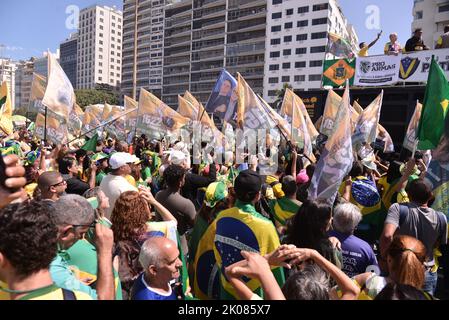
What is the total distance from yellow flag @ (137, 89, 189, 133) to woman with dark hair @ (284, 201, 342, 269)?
25.0ft

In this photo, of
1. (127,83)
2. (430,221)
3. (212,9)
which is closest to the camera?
(430,221)

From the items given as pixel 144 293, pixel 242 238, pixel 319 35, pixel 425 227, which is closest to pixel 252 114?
pixel 425 227

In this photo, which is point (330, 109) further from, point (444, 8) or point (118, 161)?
point (444, 8)

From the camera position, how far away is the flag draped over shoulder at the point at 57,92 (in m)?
6.52

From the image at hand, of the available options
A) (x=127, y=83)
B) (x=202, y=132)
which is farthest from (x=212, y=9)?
(x=202, y=132)

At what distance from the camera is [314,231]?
102 inches

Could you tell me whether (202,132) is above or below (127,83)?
below

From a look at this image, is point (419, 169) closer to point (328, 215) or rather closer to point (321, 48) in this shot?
point (328, 215)

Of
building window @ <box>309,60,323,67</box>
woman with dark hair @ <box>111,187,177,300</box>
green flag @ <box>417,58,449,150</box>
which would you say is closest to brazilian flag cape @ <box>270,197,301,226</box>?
woman with dark hair @ <box>111,187,177,300</box>

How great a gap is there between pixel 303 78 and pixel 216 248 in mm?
65083

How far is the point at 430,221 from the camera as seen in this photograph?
130 inches

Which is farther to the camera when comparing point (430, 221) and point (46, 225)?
point (430, 221)

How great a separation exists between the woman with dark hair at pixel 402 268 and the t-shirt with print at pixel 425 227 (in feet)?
4.05

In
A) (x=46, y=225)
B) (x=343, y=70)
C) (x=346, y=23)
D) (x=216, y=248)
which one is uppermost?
(x=346, y=23)
